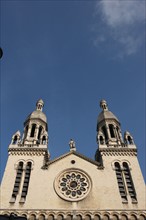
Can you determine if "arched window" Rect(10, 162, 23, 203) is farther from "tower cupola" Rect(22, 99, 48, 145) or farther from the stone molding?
"tower cupola" Rect(22, 99, 48, 145)

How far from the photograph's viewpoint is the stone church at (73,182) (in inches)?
844

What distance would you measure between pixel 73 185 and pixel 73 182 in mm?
338

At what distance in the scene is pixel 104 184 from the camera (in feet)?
78.4

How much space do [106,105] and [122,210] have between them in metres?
17.7

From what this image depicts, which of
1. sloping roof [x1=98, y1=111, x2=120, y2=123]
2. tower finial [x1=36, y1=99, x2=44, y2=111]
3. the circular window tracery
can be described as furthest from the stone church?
tower finial [x1=36, y1=99, x2=44, y2=111]

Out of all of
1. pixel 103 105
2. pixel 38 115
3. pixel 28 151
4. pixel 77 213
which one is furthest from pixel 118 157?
pixel 38 115

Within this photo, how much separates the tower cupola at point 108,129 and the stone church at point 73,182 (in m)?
0.12

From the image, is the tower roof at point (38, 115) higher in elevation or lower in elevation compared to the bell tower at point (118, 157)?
higher

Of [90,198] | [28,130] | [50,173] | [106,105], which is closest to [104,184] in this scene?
[90,198]

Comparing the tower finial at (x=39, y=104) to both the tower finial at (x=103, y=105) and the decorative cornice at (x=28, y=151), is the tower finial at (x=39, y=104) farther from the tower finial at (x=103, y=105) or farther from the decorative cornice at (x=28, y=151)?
the decorative cornice at (x=28, y=151)

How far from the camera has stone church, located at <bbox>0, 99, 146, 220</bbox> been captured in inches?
844

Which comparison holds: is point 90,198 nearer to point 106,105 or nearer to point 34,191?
point 34,191

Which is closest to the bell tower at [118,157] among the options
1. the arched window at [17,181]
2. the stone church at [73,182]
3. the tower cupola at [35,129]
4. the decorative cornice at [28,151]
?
the stone church at [73,182]

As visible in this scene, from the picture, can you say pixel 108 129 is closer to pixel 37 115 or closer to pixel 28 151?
pixel 37 115
